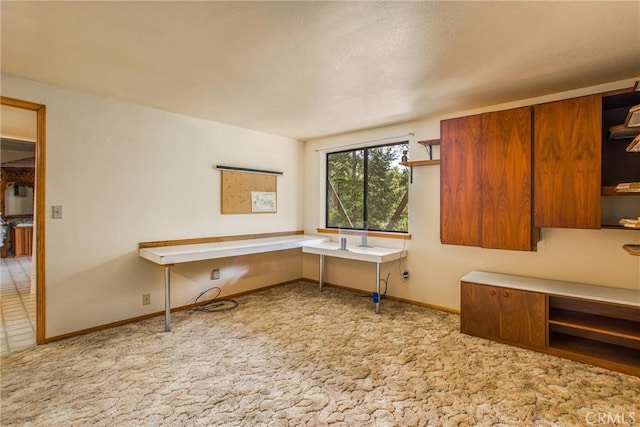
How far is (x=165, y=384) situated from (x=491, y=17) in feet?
10.2

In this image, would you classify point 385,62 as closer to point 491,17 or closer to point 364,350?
point 491,17

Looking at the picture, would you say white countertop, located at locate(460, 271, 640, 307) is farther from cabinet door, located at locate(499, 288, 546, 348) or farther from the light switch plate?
the light switch plate

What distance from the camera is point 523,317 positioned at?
105 inches

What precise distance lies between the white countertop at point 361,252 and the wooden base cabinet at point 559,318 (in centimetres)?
92

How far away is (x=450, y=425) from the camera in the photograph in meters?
1.77

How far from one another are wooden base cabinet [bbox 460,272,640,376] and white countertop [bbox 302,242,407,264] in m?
0.92

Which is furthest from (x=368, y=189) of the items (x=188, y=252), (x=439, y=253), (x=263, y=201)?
(x=188, y=252)

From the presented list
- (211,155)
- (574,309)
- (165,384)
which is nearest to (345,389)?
(165,384)

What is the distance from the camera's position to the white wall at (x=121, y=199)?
2.87 m

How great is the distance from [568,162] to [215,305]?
3.94 meters

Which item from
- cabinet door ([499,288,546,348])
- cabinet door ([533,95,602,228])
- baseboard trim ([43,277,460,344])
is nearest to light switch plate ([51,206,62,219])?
baseboard trim ([43,277,460,344])

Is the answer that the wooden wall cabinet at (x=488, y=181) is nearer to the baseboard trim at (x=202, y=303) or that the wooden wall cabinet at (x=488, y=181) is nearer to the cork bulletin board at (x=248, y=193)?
the baseboard trim at (x=202, y=303)

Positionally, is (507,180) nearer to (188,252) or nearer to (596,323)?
(596,323)

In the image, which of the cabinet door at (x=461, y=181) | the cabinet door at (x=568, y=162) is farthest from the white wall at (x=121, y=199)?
the cabinet door at (x=568, y=162)
